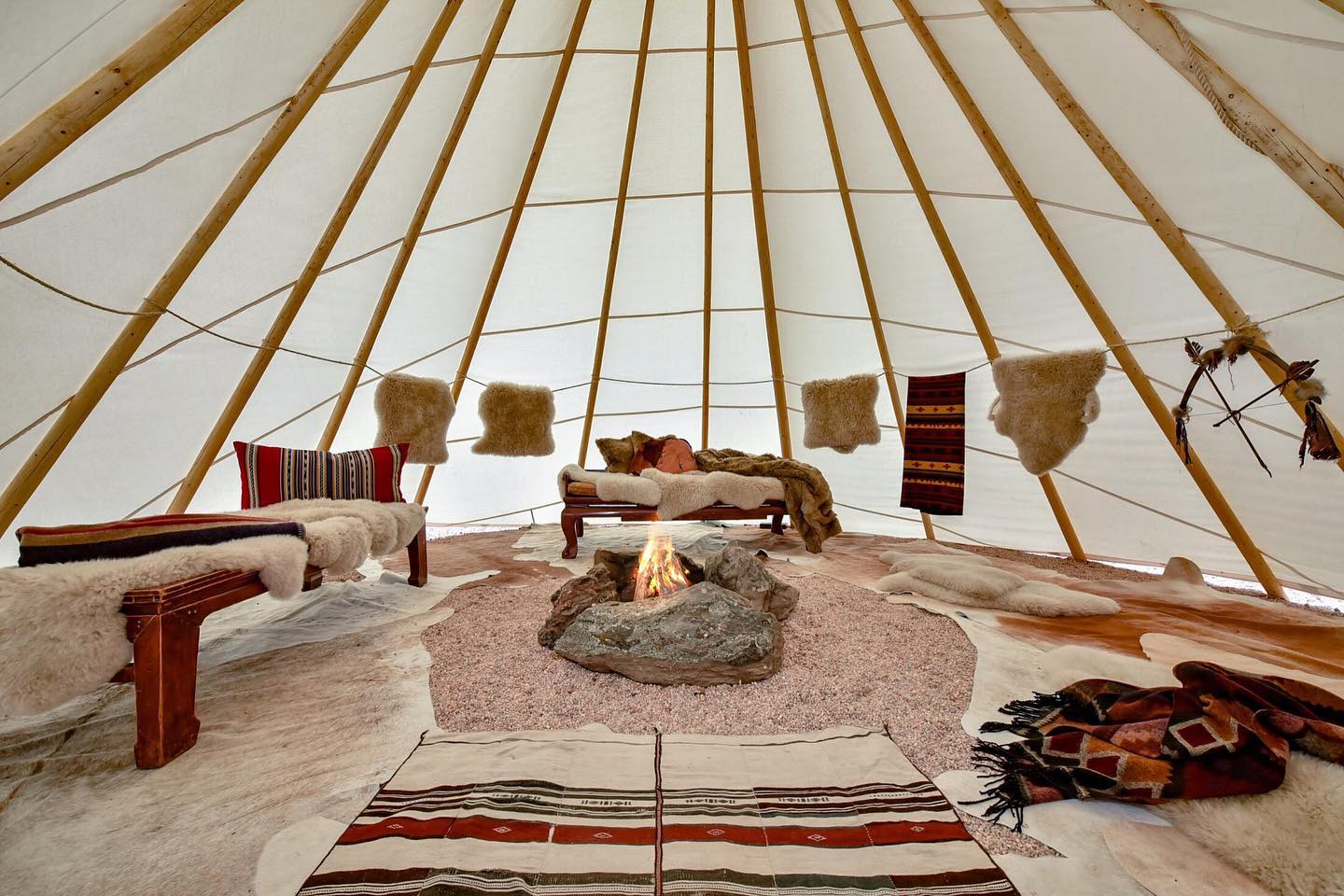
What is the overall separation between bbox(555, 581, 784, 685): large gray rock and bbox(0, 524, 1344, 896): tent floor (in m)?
0.08

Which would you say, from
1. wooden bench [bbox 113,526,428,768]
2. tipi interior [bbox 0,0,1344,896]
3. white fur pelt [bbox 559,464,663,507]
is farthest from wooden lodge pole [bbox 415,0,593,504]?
wooden bench [bbox 113,526,428,768]

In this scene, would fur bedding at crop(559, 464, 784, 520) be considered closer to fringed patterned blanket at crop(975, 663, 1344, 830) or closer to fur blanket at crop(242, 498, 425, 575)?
fur blanket at crop(242, 498, 425, 575)

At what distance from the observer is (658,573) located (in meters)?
2.71

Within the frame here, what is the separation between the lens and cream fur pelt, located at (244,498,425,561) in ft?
7.26

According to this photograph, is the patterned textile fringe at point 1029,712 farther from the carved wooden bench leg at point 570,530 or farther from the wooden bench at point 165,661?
the carved wooden bench leg at point 570,530

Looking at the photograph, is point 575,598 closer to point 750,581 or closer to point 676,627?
point 676,627

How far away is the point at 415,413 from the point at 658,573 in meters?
2.74

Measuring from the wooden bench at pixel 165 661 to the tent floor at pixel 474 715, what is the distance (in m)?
0.07

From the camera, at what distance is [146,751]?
4.79 ft

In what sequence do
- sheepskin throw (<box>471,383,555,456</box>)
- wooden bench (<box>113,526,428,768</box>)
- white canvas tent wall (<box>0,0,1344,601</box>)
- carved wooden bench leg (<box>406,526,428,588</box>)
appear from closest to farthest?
Result: 1. wooden bench (<box>113,526,428,768</box>)
2. white canvas tent wall (<box>0,0,1344,601</box>)
3. carved wooden bench leg (<box>406,526,428,588</box>)
4. sheepskin throw (<box>471,383,555,456</box>)

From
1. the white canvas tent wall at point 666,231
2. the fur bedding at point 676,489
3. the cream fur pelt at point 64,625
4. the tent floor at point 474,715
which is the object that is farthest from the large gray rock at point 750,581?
the white canvas tent wall at point 666,231

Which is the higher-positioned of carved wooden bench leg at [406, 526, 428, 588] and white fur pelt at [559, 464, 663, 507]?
white fur pelt at [559, 464, 663, 507]

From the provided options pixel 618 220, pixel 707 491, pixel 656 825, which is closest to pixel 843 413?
pixel 707 491

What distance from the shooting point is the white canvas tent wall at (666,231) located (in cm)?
230
